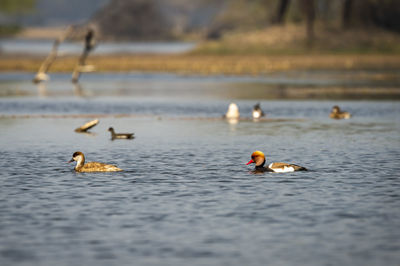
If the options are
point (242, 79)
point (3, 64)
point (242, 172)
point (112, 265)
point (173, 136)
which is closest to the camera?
point (112, 265)

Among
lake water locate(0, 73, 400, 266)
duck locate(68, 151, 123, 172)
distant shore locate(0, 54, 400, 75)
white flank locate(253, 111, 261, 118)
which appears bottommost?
lake water locate(0, 73, 400, 266)

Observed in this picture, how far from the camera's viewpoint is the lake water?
52.5 ft

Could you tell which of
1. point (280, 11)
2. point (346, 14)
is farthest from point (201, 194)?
point (280, 11)

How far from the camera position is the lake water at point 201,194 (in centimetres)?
1600

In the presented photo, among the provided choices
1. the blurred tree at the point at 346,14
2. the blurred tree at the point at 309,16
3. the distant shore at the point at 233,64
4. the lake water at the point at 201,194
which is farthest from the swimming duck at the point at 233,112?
the blurred tree at the point at 346,14

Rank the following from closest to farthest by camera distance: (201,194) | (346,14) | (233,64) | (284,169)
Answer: (201,194) → (284,169) → (233,64) → (346,14)

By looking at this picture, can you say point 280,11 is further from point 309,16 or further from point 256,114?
point 256,114

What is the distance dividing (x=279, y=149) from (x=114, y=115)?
58.0ft

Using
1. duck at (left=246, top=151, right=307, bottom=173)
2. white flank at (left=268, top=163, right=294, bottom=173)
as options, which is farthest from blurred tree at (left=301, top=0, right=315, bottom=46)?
white flank at (left=268, top=163, right=294, bottom=173)

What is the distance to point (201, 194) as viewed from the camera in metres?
21.4

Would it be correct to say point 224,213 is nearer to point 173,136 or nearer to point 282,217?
point 282,217

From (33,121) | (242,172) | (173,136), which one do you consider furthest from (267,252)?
(33,121)

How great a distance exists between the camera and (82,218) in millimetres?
18781

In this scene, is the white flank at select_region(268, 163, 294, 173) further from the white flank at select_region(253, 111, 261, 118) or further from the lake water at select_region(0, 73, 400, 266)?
the white flank at select_region(253, 111, 261, 118)
